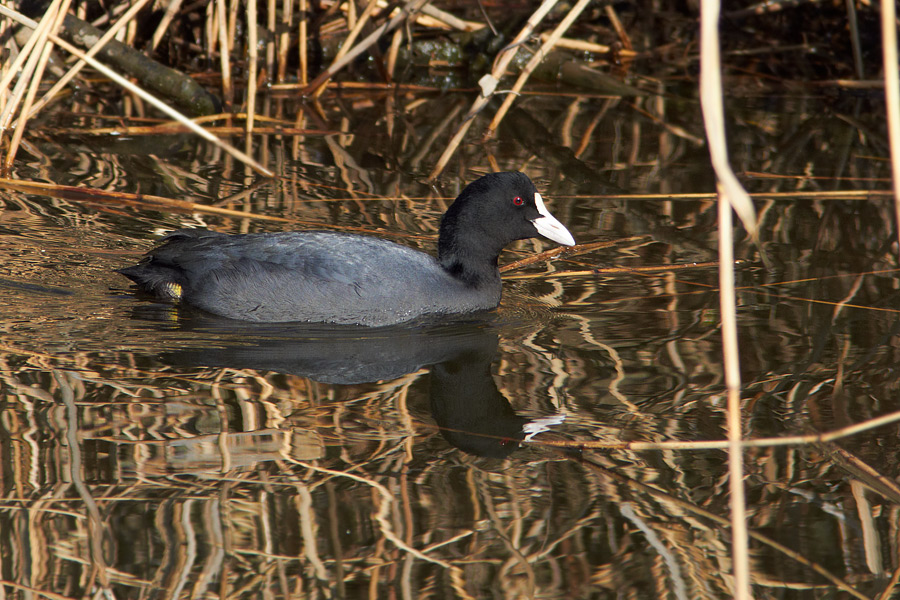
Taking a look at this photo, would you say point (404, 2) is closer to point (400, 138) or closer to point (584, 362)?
point (400, 138)

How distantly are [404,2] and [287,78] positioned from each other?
1446 millimetres

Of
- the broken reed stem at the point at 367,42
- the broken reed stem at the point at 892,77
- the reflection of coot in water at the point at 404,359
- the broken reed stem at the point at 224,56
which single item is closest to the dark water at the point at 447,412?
the reflection of coot in water at the point at 404,359

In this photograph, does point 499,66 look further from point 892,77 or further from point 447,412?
point 892,77

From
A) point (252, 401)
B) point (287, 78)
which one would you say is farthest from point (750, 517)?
point (287, 78)

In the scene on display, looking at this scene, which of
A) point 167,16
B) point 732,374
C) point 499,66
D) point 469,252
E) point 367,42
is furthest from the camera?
point 167,16

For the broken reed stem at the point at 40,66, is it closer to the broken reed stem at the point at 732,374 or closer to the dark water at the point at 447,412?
the dark water at the point at 447,412

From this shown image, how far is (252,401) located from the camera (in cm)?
326

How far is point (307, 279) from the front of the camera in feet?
13.3

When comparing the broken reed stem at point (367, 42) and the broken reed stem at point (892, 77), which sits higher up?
the broken reed stem at point (367, 42)

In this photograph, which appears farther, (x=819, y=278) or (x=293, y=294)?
(x=819, y=278)

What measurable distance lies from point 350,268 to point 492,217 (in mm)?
640

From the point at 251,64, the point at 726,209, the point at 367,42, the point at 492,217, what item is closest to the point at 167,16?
the point at 251,64

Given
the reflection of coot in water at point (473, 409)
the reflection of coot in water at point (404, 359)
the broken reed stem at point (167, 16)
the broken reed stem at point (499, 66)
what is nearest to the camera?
the reflection of coot in water at point (473, 409)

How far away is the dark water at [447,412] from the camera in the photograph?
2473 millimetres
